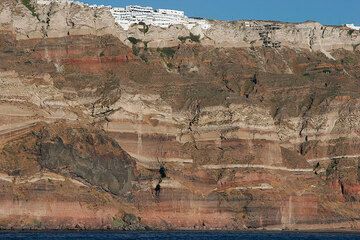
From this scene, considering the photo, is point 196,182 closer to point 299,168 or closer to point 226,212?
point 226,212

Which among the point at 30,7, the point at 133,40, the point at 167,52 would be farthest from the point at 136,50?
the point at 30,7

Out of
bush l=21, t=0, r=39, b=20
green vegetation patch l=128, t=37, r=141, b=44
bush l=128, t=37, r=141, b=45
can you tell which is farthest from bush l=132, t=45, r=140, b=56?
bush l=21, t=0, r=39, b=20

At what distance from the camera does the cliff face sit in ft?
501

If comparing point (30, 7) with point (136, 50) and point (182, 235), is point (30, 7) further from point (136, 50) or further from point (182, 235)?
point (182, 235)

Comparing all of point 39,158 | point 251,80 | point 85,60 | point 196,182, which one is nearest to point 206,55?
point 251,80

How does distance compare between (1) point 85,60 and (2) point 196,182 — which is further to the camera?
(1) point 85,60

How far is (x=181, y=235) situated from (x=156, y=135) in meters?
22.6

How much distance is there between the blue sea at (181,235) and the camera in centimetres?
13725

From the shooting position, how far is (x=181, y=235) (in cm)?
14900

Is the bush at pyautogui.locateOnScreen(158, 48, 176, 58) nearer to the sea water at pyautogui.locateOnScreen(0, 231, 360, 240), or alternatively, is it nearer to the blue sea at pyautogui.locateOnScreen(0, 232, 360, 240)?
the sea water at pyautogui.locateOnScreen(0, 231, 360, 240)

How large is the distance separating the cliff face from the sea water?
16.4 feet

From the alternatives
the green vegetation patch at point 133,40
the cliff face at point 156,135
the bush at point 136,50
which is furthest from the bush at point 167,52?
the bush at point 136,50

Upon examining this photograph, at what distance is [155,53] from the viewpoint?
195750mm

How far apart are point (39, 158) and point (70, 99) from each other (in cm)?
1913
